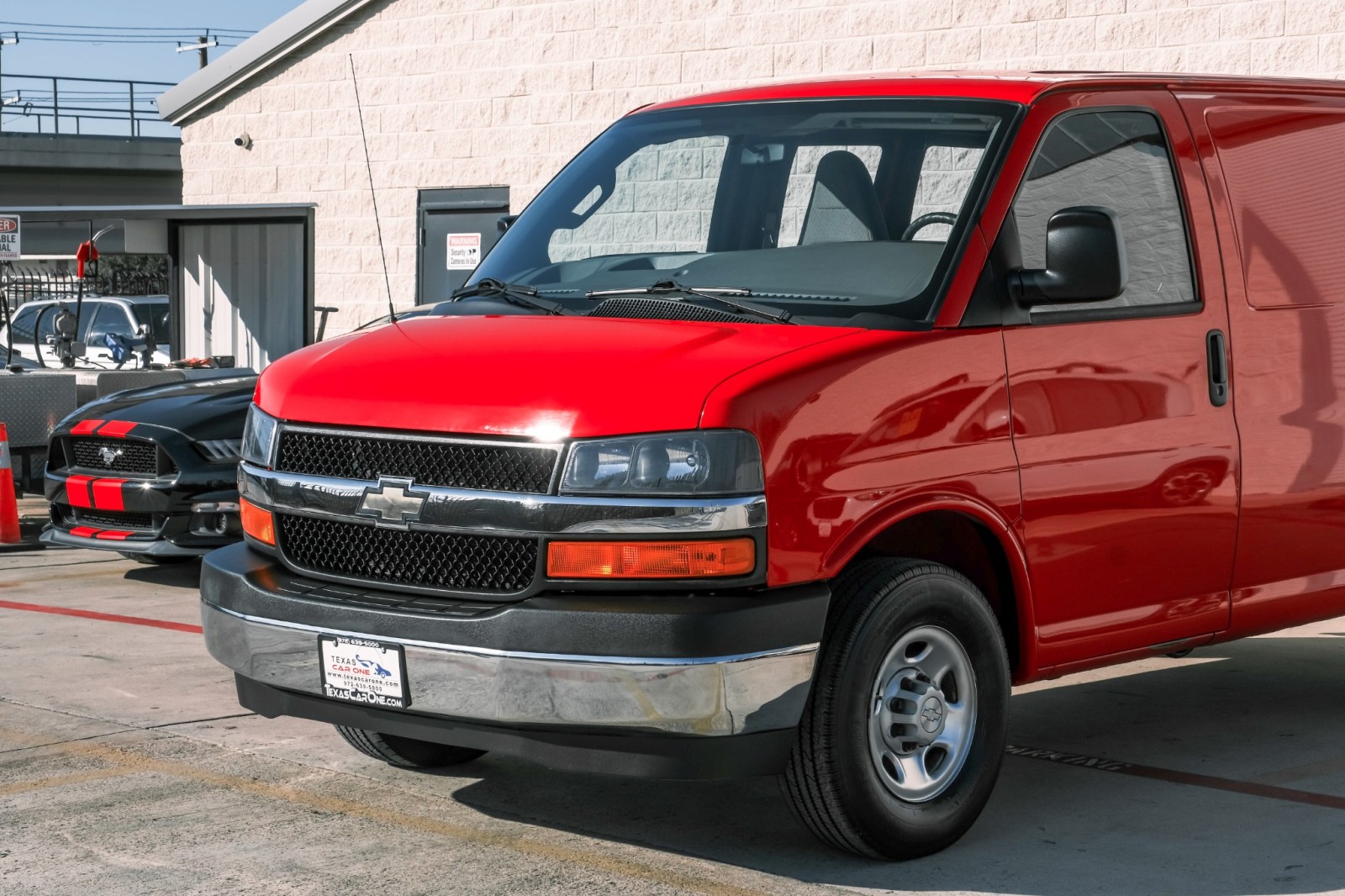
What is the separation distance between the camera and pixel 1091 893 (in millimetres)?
4609

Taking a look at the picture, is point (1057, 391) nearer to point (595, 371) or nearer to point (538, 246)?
point (595, 371)

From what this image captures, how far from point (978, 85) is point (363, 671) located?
8.09ft

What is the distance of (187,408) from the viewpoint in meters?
9.83

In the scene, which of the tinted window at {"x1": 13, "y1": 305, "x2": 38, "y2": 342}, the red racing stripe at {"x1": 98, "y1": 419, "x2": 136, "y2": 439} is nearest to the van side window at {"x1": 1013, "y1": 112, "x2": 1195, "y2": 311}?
the red racing stripe at {"x1": 98, "y1": 419, "x2": 136, "y2": 439}

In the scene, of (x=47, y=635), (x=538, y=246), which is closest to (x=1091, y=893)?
(x=538, y=246)

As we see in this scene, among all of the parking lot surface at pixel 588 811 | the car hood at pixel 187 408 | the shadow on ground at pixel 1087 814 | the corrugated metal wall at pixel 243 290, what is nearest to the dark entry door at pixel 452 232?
the corrugated metal wall at pixel 243 290

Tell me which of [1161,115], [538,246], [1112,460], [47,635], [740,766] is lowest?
[47,635]

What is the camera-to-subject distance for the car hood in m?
9.63

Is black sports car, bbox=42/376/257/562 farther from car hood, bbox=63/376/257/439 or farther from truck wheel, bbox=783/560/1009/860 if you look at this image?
truck wheel, bbox=783/560/1009/860

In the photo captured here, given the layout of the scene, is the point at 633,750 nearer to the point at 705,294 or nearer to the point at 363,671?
the point at 363,671

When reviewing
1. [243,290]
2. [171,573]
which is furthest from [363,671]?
[243,290]

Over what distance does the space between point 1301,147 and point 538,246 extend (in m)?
2.53

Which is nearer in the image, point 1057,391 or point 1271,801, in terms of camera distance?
point 1057,391

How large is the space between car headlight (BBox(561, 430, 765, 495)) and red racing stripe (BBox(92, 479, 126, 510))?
582 cm
